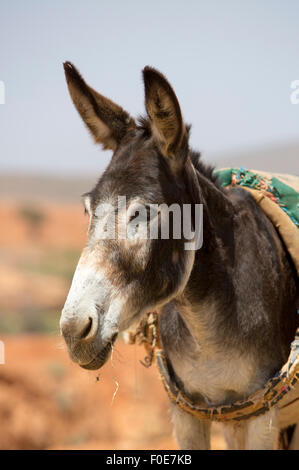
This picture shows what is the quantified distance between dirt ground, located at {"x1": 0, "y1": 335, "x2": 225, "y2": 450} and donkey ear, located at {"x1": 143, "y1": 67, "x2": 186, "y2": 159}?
5.84 metres

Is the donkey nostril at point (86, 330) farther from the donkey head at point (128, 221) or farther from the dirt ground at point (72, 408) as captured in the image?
the dirt ground at point (72, 408)

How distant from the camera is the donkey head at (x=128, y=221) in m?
2.29

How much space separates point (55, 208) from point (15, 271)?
17.3m

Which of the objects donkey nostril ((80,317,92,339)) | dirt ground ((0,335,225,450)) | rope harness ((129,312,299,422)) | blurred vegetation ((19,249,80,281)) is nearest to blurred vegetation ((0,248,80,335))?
blurred vegetation ((19,249,80,281))

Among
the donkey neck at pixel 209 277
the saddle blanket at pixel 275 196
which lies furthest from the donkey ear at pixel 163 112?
the saddle blanket at pixel 275 196

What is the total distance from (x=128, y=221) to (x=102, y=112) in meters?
0.70

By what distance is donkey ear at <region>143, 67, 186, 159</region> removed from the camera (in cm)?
247

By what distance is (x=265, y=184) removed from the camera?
3541mm

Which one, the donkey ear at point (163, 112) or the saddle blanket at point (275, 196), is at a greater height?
the donkey ear at point (163, 112)

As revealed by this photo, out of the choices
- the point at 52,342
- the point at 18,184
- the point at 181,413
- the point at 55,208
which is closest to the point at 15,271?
the point at 52,342

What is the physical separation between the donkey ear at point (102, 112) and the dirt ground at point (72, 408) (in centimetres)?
567

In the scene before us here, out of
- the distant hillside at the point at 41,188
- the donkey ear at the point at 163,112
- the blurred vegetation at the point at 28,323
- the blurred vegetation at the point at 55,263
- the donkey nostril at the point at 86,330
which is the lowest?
the blurred vegetation at the point at 28,323

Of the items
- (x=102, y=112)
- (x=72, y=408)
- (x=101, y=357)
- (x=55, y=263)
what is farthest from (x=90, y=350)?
(x=55, y=263)

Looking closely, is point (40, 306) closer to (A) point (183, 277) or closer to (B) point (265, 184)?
(B) point (265, 184)
